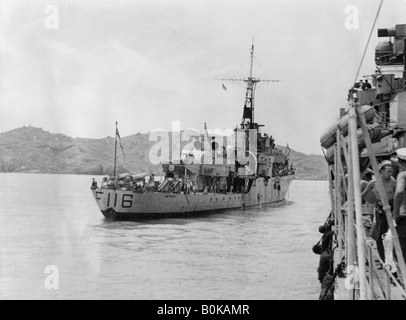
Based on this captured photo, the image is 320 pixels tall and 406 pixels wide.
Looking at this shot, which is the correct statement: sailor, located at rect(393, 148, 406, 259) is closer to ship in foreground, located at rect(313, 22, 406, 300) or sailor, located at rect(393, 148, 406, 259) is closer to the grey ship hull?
ship in foreground, located at rect(313, 22, 406, 300)

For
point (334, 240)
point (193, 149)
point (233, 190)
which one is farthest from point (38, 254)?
point (233, 190)

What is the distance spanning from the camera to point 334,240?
37.1ft

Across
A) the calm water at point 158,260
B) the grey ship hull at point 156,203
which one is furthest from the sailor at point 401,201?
the grey ship hull at point 156,203

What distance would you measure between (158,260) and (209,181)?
2505cm

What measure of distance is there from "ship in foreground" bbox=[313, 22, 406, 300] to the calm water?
222 cm

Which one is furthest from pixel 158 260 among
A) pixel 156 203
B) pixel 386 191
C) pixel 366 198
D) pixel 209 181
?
pixel 209 181

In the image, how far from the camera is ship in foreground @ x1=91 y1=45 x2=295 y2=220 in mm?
31062

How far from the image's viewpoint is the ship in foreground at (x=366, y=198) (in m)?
4.45

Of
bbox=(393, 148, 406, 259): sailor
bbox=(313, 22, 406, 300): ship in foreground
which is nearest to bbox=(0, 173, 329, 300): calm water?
bbox=(313, 22, 406, 300): ship in foreground

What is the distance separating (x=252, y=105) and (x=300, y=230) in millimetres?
25745

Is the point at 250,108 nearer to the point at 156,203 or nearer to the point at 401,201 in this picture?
the point at 156,203

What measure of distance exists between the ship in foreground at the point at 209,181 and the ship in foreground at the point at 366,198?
15.1m
